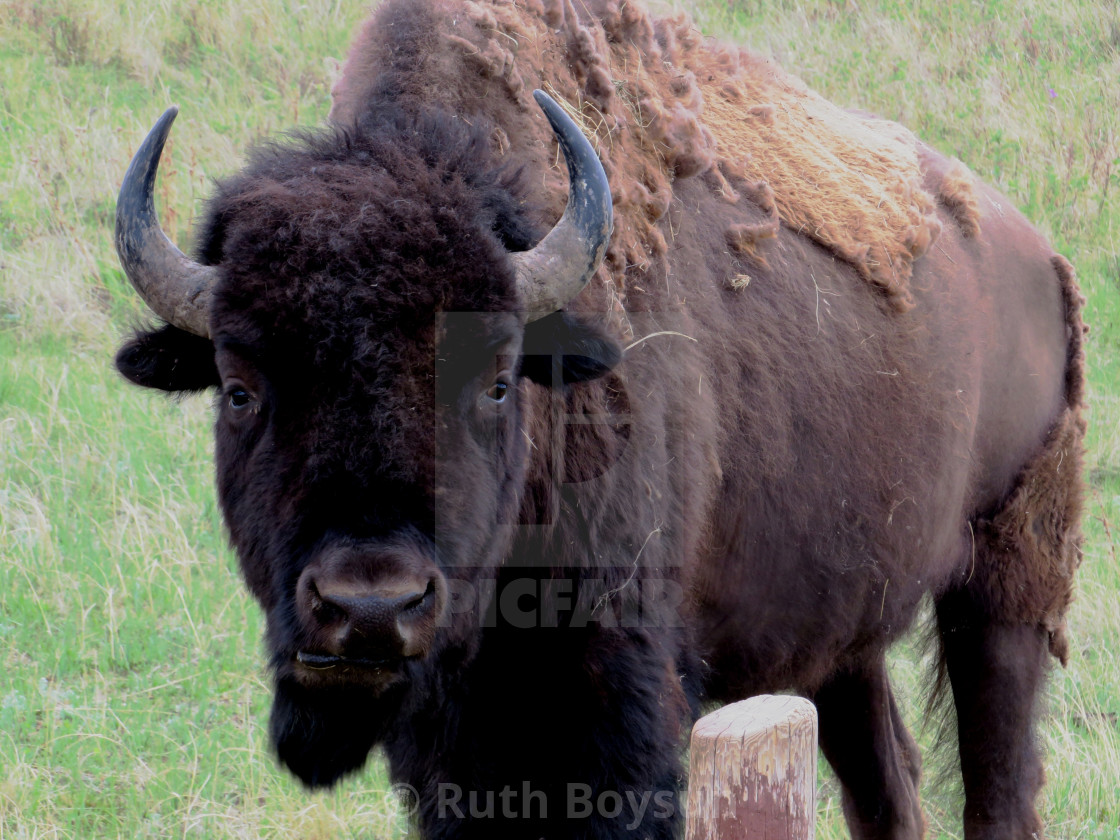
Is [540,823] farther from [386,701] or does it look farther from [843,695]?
[843,695]

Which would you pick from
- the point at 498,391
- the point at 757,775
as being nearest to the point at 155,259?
the point at 498,391

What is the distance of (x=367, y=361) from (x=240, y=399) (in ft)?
1.45

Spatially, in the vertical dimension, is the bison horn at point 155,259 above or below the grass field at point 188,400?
above

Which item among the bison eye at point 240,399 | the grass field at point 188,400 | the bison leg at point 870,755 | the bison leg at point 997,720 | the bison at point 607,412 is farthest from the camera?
the bison leg at point 870,755

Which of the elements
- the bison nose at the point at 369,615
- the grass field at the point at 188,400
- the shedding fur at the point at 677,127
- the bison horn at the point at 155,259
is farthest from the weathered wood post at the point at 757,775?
the grass field at the point at 188,400

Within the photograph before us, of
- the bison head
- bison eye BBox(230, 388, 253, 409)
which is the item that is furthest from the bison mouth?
bison eye BBox(230, 388, 253, 409)

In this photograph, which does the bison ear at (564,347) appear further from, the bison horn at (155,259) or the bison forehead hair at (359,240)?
the bison horn at (155,259)

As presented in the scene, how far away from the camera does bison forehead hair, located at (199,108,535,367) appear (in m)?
2.87

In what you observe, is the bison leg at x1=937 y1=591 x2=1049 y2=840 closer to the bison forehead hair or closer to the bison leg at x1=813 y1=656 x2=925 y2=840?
the bison leg at x1=813 y1=656 x2=925 y2=840

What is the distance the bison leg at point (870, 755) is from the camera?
5.37 meters

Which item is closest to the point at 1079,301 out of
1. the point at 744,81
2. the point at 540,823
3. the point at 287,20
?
the point at 744,81

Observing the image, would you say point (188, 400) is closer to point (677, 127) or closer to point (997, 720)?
point (677, 127)

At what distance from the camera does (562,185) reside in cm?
366

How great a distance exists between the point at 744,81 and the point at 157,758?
345 centimetres
